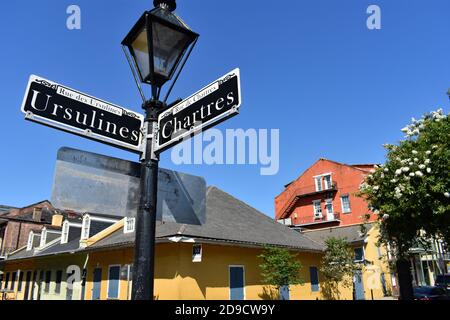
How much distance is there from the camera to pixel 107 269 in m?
18.8

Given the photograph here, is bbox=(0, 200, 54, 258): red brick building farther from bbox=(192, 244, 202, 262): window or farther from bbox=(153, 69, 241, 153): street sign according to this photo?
bbox=(153, 69, 241, 153): street sign

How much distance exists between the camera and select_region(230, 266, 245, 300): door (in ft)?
54.2

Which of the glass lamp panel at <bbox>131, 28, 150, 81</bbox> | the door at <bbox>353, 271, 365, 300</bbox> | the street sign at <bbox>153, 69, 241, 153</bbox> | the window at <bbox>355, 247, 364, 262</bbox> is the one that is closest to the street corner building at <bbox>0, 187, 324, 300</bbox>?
the door at <bbox>353, 271, 365, 300</bbox>

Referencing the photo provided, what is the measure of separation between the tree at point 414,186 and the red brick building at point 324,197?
2248cm

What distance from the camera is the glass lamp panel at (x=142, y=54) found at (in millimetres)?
2867

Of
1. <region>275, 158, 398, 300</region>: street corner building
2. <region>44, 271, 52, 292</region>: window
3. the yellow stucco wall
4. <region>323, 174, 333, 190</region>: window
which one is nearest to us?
the yellow stucco wall

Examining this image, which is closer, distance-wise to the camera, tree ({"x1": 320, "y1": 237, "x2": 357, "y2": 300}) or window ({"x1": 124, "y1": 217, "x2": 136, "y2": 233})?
window ({"x1": 124, "y1": 217, "x2": 136, "y2": 233})

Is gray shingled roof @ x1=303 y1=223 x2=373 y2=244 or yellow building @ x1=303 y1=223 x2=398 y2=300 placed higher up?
gray shingled roof @ x1=303 y1=223 x2=373 y2=244

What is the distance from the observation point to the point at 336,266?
70.1 ft

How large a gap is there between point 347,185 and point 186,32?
37.9m

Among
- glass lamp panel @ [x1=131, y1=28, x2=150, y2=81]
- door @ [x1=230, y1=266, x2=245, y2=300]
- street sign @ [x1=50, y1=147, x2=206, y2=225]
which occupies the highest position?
glass lamp panel @ [x1=131, y1=28, x2=150, y2=81]

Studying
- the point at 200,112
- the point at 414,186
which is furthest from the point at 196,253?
the point at 200,112

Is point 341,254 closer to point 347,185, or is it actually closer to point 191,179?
point 347,185
